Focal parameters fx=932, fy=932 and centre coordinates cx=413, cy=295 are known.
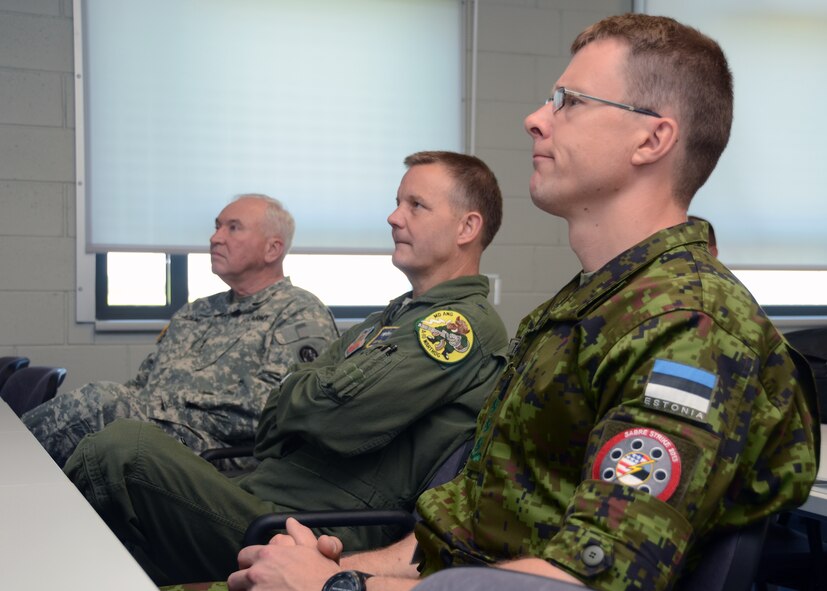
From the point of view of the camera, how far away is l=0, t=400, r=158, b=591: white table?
0.87 m

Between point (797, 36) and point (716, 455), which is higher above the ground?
point (797, 36)

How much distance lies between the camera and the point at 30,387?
2939 mm

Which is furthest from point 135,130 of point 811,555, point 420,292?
point 811,555

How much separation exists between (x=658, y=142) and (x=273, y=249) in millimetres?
2068

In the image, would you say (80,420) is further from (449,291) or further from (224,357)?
(449,291)

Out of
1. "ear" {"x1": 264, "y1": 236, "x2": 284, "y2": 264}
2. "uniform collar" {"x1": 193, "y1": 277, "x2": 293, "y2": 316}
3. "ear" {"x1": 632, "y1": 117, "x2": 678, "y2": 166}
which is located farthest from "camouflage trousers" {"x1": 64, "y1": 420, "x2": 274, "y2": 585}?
"ear" {"x1": 264, "y1": 236, "x2": 284, "y2": 264}

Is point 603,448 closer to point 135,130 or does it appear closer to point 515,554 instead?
point 515,554

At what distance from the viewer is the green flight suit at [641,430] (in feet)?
2.89

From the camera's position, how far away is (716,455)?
2.94 feet

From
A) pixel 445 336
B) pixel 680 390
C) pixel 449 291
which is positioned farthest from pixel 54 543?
pixel 449 291

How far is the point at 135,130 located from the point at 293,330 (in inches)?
58.9

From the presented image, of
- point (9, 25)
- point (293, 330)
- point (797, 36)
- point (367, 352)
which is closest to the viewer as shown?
point (367, 352)

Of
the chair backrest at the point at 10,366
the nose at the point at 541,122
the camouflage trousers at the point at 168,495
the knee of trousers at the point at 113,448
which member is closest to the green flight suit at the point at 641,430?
the nose at the point at 541,122

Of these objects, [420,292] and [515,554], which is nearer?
[515,554]
